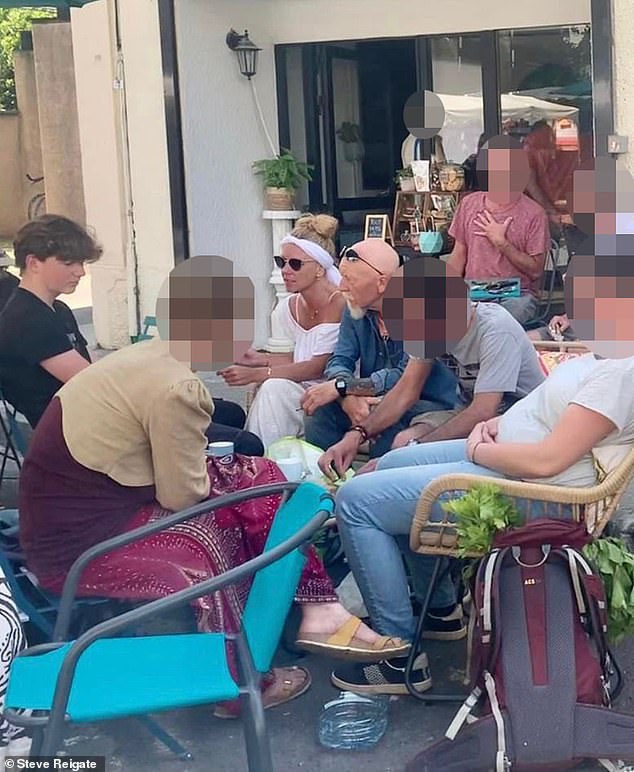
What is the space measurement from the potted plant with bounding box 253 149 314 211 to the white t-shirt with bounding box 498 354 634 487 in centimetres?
464

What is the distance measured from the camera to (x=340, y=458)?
3865 mm

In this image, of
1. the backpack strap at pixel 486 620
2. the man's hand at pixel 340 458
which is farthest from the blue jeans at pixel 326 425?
the backpack strap at pixel 486 620

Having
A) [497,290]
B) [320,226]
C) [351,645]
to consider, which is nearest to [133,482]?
[351,645]

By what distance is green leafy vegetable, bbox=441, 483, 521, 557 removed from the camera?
2912mm

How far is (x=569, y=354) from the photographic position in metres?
4.43

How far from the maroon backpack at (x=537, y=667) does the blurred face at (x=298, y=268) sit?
6.44ft

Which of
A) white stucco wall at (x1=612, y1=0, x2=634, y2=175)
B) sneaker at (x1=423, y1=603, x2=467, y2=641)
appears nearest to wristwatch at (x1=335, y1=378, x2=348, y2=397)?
sneaker at (x1=423, y1=603, x2=467, y2=641)

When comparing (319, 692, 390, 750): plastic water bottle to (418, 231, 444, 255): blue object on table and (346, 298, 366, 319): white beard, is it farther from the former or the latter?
(418, 231, 444, 255): blue object on table

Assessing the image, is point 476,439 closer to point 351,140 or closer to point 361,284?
point 361,284

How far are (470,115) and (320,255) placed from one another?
318 centimetres

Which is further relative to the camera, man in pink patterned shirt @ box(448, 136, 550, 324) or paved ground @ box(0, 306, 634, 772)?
man in pink patterned shirt @ box(448, 136, 550, 324)

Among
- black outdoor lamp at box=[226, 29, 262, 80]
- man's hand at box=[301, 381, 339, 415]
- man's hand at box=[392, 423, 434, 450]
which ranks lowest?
man's hand at box=[392, 423, 434, 450]

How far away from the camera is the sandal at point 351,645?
3.17 metres

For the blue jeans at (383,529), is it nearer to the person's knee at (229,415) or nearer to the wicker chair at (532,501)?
the wicker chair at (532,501)
